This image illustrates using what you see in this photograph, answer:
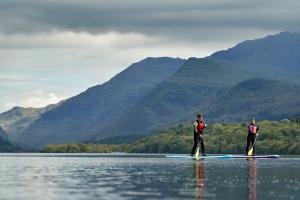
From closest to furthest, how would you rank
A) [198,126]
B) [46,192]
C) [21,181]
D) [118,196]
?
[118,196]
[46,192]
[21,181]
[198,126]

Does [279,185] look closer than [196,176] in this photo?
Yes

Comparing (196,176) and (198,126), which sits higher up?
(198,126)

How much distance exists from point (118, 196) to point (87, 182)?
1053 centimetres

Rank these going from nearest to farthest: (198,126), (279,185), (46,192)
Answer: (46,192), (279,185), (198,126)

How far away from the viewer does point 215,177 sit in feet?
176

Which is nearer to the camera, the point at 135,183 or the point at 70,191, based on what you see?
the point at 70,191

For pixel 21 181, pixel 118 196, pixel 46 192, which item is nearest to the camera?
pixel 118 196

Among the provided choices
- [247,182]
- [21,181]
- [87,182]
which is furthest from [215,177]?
[21,181]

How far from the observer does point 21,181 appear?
1997 inches

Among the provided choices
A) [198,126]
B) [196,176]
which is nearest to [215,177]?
[196,176]

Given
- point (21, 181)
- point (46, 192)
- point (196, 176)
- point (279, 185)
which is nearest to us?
point (46, 192)

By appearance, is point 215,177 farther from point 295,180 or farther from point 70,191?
point 70,191

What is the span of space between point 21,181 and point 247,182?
14756 millimetres

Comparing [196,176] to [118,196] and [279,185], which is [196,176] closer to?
[279,185]
